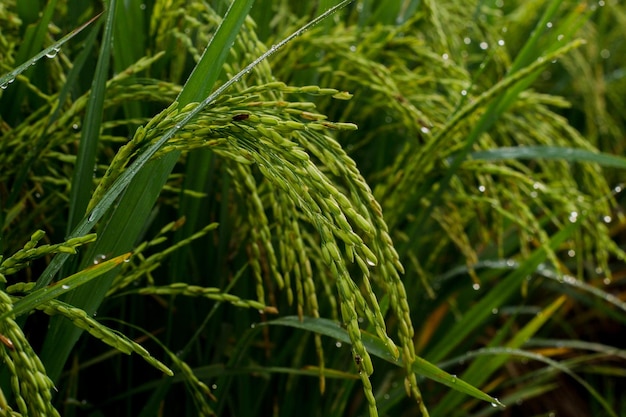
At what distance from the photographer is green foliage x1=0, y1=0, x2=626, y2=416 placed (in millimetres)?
843

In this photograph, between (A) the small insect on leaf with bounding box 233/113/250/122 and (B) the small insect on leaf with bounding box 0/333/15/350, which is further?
(A) the small insect on leaf with bounding box 233/113/250/122

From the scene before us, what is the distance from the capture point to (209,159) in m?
1.22

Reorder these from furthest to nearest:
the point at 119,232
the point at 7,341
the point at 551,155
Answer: the point at 551,155 → the point at 119,232 → the point at 7,341

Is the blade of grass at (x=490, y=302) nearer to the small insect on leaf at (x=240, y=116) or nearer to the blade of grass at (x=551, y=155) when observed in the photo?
the blade of grass at (x=551, y=155)

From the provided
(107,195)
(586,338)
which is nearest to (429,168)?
(107,195)

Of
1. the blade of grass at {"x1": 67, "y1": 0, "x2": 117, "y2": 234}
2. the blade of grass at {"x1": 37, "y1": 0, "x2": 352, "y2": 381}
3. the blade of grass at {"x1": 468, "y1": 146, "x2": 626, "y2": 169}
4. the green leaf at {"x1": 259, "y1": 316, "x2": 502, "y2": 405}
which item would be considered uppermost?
the blade of grass at {"x1": 67, "y1": 0, "x2": 117, "y2": 234}

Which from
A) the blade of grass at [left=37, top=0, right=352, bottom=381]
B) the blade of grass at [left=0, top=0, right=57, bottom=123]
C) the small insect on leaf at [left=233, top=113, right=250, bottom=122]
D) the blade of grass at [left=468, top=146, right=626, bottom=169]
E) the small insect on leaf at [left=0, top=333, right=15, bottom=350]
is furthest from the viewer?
the blade of grass at [left=468, top=146, right=626, bottom=169]

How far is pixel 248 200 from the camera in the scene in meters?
1.07

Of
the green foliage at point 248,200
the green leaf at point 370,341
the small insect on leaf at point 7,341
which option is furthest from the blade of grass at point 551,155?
the small insect on leaf at point 7,341

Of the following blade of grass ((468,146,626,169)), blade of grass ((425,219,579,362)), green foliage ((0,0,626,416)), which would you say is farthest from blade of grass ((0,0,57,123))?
blade of grass ((425,219,579,362))

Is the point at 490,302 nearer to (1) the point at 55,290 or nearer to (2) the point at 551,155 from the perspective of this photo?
(2) the point at 551,155

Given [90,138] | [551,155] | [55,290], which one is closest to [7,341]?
[55,290]

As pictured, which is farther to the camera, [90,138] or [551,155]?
[551,155]

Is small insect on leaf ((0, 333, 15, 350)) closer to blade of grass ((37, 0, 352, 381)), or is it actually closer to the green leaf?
blade of grass ((37, 0, 352, 381))
